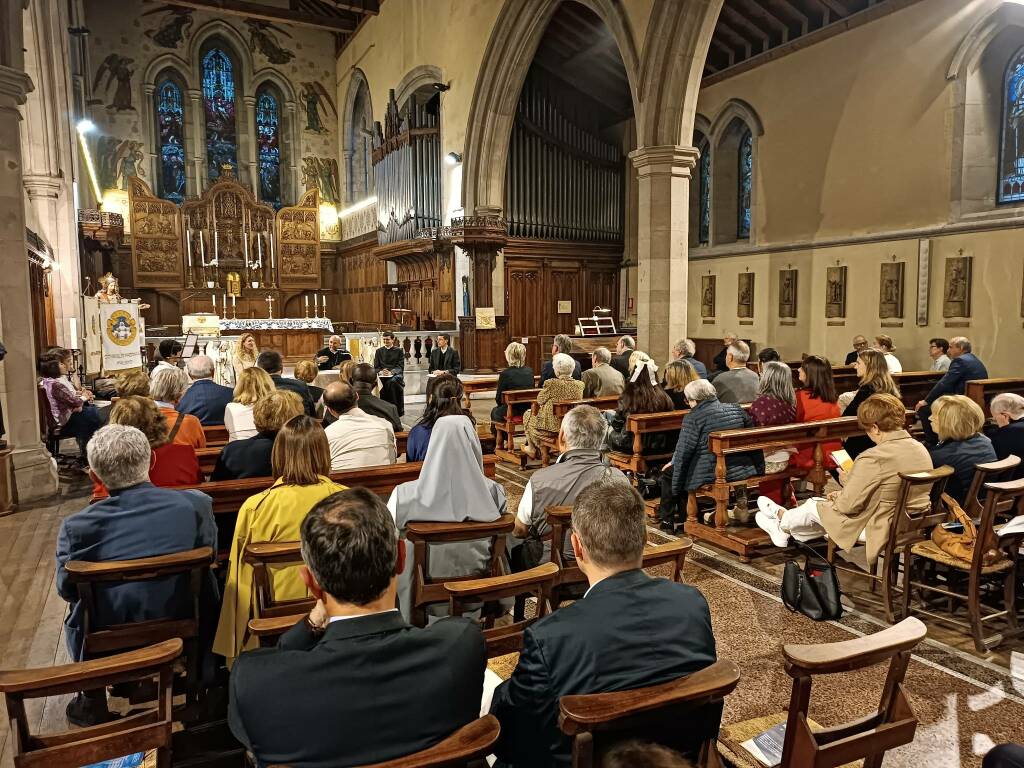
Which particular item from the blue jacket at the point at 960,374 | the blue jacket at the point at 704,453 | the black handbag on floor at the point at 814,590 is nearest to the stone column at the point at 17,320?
the blue jacket at the point at 704,453

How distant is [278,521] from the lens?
270 cm

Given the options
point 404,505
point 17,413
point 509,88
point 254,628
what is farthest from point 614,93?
point 254,628

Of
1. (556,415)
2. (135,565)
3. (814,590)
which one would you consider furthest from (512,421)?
(135,565)

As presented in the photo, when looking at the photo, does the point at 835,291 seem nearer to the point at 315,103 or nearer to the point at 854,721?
the point at 854,721

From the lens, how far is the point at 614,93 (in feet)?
51.9

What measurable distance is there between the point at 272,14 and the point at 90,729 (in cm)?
2082

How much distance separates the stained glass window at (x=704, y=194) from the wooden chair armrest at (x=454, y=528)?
12926 millimetres

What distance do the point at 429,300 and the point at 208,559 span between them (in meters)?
13.6

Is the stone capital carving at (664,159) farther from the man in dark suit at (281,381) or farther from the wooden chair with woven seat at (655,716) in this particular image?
the wooden chair with woven seat at (655,716)

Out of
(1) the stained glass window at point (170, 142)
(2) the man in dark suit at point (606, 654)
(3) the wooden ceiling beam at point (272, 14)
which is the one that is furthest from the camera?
(1) the stained glass window at point (170, 142)

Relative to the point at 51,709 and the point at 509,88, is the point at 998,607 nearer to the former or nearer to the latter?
the point at 51,709

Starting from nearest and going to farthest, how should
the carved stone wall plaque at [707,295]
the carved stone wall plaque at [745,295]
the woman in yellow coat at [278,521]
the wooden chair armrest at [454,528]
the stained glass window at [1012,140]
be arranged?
the woman in yellow coat at [278,521] < the wooden chair armrest at [454,528] < the stained glass window at [1012,140] < the carved stone wall plaque at [745,295] < the carved stone wall plaque at [707,295]

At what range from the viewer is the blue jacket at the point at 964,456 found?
3.88 metres

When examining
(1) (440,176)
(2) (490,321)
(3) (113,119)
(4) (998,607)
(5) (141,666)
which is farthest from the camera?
(3) (113,119)
